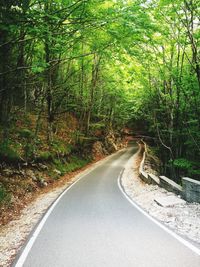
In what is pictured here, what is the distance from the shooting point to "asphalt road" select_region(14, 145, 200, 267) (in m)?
5.73

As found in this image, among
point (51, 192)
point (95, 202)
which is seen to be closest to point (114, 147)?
point (51, 192)

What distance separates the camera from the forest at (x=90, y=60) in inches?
365

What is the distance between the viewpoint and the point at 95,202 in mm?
12477

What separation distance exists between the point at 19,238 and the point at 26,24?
650 cm

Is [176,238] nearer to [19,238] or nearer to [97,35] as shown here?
[19,238]

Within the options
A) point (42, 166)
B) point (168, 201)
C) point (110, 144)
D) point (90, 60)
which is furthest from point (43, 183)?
point (110, 144)

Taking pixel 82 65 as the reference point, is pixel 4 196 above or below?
below

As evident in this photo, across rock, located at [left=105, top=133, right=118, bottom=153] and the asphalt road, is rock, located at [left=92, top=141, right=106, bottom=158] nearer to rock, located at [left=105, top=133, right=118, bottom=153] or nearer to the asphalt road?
rock, located at [left=105, top=133, right=118, bottom=153]

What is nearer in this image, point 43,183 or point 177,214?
point 177,214

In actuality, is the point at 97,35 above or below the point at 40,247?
above

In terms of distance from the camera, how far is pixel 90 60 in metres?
22.5

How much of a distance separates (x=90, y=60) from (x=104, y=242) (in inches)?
704

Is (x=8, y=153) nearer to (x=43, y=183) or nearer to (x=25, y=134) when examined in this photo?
(x=43, y=183)

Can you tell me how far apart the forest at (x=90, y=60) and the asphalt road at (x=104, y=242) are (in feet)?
16.1
